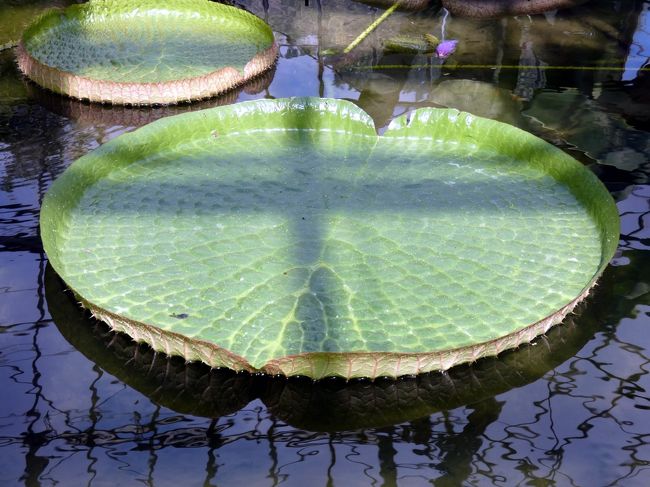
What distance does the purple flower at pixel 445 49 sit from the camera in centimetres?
385

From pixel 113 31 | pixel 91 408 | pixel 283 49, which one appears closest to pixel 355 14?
pixel 283 49

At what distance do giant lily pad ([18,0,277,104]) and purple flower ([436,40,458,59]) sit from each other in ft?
2.66

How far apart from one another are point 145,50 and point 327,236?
1.89m

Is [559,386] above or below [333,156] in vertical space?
below

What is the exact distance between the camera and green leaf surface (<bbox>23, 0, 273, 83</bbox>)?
11.3 feet

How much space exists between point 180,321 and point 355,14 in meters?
3.05

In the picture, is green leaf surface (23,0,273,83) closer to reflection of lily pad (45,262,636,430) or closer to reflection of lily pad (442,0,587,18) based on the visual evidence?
reflection of lily pad (442,0,587,18)

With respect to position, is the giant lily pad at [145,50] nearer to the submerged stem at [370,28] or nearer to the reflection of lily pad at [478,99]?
the submerged stem at [370,28]

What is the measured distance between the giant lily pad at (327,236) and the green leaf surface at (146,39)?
85 cm

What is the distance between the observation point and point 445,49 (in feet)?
12.7

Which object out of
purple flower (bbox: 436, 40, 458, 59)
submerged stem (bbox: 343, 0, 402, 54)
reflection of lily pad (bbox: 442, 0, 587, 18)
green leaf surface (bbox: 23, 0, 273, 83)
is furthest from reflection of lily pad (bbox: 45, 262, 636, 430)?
reflection of lily pad (bbox: 442, 0, 587, 18)

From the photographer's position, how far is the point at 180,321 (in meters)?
1.85

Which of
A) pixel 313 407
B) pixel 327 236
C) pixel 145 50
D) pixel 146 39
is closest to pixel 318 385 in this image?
pixel 313 407

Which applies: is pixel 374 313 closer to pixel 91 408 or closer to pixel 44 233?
pixel 91 408
